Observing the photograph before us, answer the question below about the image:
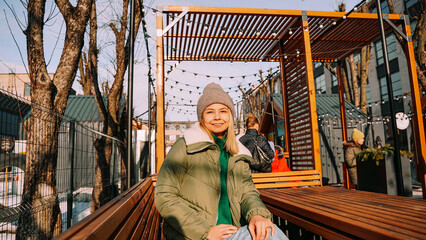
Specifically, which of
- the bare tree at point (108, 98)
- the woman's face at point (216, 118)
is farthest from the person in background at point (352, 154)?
the woman's face at point (216, 118)

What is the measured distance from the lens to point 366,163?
723 cm

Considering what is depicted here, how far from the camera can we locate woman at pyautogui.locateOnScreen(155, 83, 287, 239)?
1694 mm

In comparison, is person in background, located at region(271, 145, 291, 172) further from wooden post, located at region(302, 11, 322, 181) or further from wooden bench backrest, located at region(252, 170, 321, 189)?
wooden post, located at region(302, 11, 322, 181)

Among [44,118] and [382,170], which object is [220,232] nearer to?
[44,118]

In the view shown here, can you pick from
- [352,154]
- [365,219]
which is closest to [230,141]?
[365,219]

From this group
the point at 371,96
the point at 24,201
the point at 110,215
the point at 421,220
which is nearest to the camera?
the point at 110,215

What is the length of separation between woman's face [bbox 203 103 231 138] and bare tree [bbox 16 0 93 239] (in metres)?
2.41

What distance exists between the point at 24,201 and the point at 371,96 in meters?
28.1

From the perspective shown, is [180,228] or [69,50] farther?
[69,50]

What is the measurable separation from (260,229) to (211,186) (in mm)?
446

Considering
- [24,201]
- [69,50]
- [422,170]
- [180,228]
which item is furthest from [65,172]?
[422,170]

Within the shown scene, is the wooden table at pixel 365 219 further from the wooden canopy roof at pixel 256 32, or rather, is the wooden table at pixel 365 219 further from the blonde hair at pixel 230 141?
the wooden canopy roof at pixel 256 32

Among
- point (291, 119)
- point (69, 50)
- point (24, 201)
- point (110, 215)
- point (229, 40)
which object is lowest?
point (24, 201)

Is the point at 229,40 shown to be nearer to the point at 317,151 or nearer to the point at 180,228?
the point at 317,151
